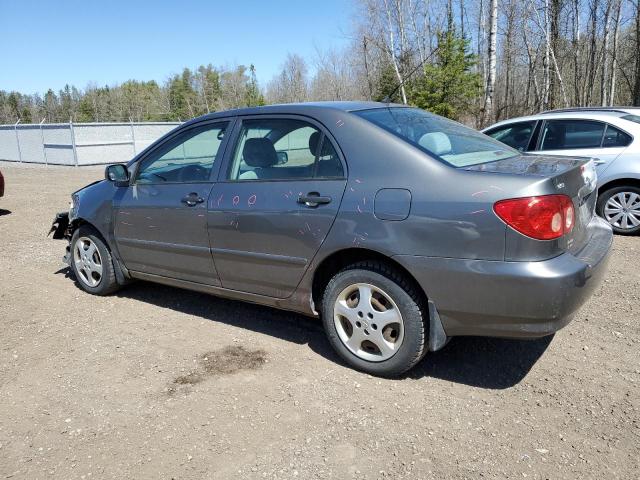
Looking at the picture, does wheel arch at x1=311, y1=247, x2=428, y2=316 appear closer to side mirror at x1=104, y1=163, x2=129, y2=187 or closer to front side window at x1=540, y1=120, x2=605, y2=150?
side mirror at x1=104, y1=163, x2=129, y2=187

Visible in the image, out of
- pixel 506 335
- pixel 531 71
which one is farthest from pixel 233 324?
pixel 531 71

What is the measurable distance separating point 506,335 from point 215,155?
2.44 metres

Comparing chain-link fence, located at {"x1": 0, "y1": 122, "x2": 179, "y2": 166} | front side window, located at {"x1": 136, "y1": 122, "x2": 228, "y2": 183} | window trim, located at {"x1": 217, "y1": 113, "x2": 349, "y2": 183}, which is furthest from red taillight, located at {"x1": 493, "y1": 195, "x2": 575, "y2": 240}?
chain-link fence, located at {"x1": 0, "y1": 122, "x2": 179, "y2": 166}

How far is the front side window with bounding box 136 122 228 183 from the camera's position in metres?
4.05

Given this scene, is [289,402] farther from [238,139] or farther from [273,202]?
[238,139]

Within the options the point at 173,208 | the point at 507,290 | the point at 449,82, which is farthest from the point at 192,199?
the point at 449,82

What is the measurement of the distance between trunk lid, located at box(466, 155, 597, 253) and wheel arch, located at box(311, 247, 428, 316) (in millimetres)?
712

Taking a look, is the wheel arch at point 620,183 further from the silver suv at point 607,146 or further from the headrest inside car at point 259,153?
the headrest inside car at point 259,153

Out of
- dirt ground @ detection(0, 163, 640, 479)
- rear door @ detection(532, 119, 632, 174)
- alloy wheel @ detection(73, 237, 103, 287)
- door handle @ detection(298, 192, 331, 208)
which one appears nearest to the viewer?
dirt ground @ detection(0, 163, 640, 479)

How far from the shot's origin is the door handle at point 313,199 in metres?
3.28

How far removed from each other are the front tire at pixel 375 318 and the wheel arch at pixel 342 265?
3 centimetres

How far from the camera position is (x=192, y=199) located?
3.97 meters

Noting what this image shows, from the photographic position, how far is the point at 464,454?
2582 mm

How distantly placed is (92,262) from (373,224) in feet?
10.4
